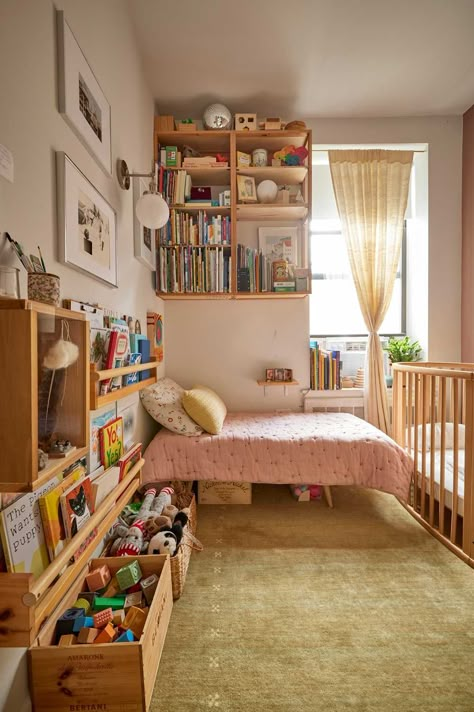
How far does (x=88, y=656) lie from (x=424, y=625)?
47.3 inches

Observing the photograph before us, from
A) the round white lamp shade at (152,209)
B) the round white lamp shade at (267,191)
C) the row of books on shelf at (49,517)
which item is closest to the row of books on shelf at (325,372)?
the round white lamp shade at (267,191)

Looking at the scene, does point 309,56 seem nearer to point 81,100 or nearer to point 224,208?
point 224,208

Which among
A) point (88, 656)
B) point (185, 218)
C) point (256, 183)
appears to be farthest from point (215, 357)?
point (88, 656)

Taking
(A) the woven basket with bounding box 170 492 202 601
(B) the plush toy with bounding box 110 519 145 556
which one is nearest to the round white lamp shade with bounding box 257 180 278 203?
(A) the woven basket with bounding box 170 492 202 601

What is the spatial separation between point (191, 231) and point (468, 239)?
239 cm

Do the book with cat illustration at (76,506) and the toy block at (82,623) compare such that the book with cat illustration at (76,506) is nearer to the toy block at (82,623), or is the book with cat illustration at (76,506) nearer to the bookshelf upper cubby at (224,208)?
the toy block at (82,623)

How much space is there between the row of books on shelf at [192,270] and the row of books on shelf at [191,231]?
5cm

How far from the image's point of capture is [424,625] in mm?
1298

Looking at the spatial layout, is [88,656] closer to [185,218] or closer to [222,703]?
[222,703]

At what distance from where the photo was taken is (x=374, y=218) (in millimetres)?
2963

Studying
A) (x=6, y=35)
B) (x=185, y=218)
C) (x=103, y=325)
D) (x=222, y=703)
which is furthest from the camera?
(x=185, y=218)

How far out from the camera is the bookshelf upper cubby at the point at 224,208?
8.47 ft

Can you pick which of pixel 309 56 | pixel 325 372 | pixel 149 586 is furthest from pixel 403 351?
pixel 149 586

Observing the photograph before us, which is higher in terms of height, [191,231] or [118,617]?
[191,231]
